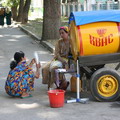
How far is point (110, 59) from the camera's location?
7520mm

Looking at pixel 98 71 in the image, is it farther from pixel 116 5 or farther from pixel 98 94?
pixel 116 5

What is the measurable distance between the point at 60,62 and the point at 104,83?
1.12 metres

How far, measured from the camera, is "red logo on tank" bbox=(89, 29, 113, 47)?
7.35 metres

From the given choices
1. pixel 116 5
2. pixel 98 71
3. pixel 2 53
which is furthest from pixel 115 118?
pixel 116 5

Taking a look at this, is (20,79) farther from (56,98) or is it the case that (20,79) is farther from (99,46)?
(99,46)

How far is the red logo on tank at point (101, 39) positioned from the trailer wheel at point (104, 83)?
0.46m

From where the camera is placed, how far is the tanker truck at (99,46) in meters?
7.34

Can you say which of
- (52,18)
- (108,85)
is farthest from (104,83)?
(52,18)

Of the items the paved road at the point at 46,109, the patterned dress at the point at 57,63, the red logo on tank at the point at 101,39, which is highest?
the red logo on tank at the point at 101,39

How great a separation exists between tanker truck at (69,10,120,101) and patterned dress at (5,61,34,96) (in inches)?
40.2

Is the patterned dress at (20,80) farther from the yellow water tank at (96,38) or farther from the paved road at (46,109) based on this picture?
the yellow water tank at (96,38)

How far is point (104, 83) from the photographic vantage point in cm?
Result: 751

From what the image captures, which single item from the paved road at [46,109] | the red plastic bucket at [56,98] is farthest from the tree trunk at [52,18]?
the red plastic bucket at [56,98]

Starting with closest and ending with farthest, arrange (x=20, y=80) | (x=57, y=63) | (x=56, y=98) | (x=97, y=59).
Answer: (x=56, y=98) < (x=97, y=59) < (x=20, y=80) < (x=57, y=63)
